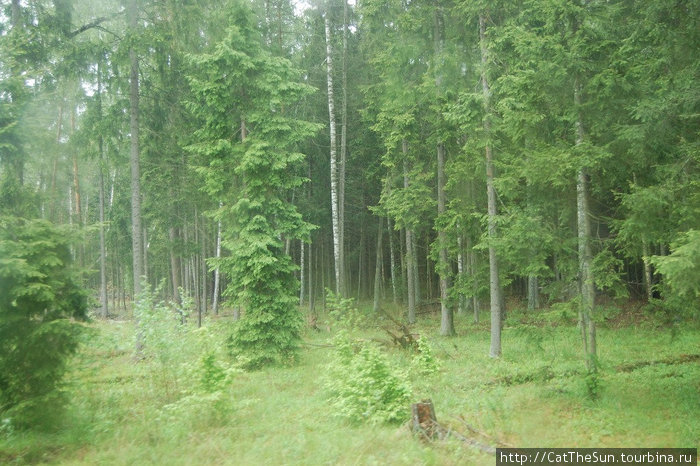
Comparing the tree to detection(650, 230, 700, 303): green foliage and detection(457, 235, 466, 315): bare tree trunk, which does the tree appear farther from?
detection(650, 230, 700, 303): green foliage

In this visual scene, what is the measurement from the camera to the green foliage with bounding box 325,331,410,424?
8008 mm

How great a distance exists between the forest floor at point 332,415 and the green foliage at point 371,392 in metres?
0.25

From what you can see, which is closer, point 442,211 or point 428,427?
point 428,427

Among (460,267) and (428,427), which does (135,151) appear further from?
(460,267)

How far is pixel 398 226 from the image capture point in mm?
20109

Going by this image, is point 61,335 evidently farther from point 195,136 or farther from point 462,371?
point 195,136

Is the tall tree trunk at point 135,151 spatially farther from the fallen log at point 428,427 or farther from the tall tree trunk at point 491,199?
the fallen log at point 428,427

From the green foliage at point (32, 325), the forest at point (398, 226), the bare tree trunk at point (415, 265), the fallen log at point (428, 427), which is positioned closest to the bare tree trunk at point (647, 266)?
A: the forest at point (398, 226)

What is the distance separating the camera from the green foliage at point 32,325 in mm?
6660

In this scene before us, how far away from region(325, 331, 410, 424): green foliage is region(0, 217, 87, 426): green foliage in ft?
14.6

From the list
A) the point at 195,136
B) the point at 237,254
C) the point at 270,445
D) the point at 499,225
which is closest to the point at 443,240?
the point at 499,225

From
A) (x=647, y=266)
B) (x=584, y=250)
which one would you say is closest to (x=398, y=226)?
(x=647, y=266)

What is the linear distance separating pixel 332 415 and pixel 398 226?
12.6 metres

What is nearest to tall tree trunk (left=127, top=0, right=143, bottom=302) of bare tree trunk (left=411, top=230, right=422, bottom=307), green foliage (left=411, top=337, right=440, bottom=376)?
green foliage (left=411, top=337, right=440, bottom=376)
